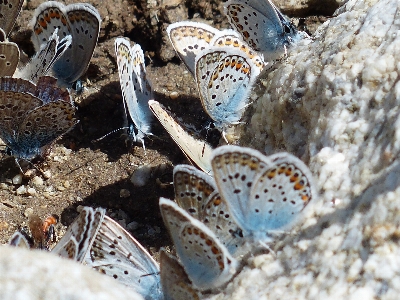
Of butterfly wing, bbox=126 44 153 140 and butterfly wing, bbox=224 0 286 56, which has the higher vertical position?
butterfly wing, bbox=224 0 286 56

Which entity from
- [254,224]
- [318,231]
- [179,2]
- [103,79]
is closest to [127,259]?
[254,224]

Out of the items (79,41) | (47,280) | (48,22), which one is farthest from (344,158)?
(48,22)

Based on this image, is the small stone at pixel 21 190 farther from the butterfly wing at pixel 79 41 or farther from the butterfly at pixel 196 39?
the butterfly at pixel 196 39

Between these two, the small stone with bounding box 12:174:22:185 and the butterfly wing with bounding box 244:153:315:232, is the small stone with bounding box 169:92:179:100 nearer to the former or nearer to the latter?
the small stone with bounding box 12:174:22:185

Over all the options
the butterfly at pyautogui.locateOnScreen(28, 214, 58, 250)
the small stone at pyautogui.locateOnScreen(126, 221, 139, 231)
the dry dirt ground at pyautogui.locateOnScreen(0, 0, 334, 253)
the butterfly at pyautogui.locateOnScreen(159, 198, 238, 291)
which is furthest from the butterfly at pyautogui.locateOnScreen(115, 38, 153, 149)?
the butterfly at pyautogui.locateOnScreen(159, 198, 238, 291)

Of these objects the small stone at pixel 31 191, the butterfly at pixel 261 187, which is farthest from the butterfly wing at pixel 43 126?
the butterfly at pixel 261 187

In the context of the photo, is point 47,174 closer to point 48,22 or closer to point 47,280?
point 48,22

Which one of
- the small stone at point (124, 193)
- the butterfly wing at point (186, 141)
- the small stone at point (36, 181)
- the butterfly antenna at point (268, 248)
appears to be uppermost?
the butterfly antenna at point (268, 248)
